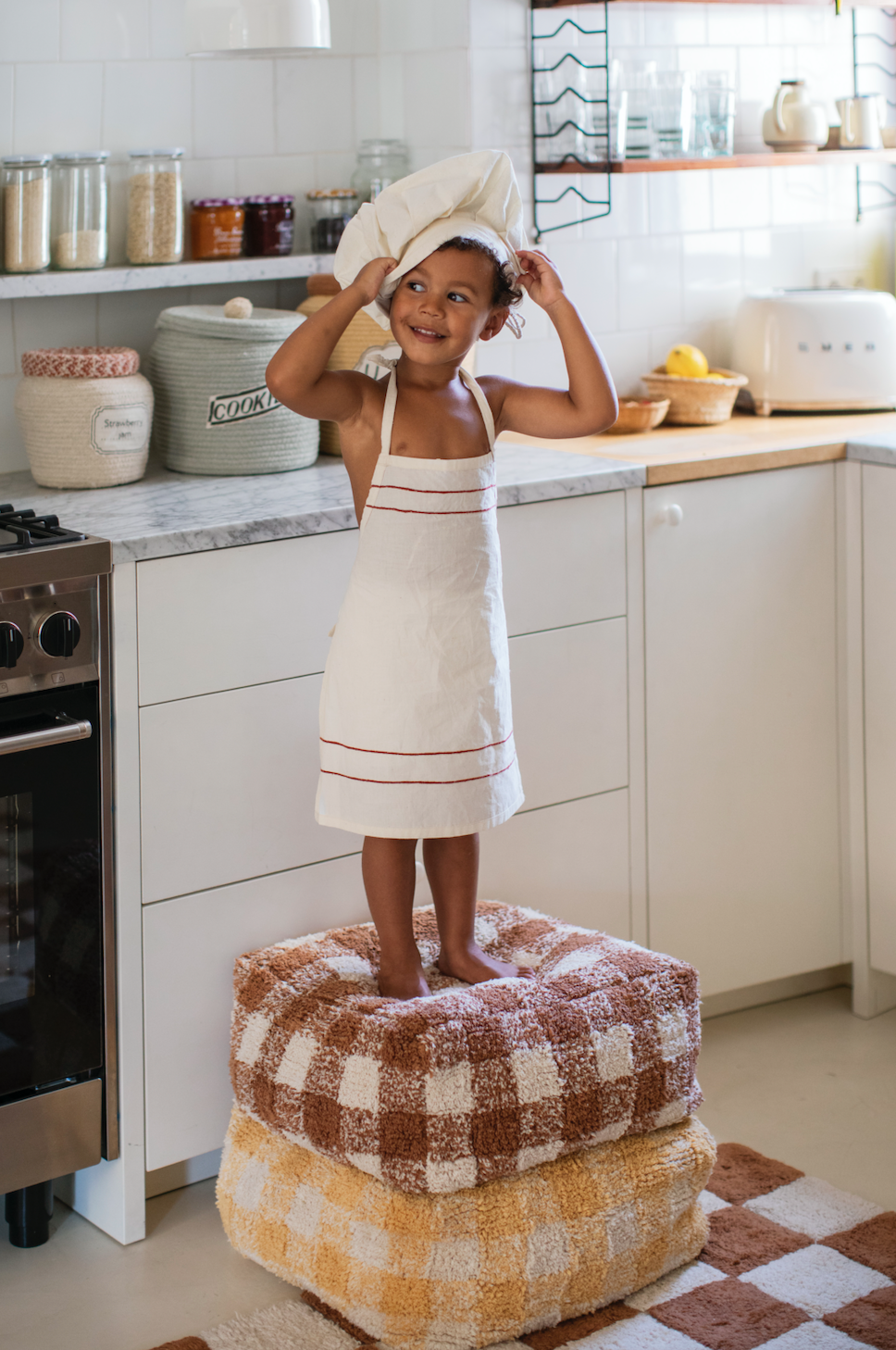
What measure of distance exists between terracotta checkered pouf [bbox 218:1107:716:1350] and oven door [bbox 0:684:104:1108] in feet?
0.87

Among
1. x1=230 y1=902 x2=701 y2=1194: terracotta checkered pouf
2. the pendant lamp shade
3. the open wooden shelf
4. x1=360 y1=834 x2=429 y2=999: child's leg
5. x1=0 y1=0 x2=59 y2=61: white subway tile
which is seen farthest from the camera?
the open wooden shelf

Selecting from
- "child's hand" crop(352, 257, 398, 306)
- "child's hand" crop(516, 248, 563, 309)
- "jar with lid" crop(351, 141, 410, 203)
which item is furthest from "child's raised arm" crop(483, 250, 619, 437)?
"jar with lid" crop(351, 141, 410, 203)

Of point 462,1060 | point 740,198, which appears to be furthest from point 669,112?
point 462,1060

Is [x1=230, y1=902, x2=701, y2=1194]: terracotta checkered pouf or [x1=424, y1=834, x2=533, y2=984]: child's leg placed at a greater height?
[x1=424, y1=834, x2=533, y2=984]: child's leg

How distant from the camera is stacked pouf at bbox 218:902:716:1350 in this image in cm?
179

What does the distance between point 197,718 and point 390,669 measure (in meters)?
0.33

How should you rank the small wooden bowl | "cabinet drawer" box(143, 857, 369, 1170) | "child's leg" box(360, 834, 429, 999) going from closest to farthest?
"child's leg" box(360, 834, 429, 999)
"cabinet drawer" box(143, 857, 369, 1170)
the small wooden bowl

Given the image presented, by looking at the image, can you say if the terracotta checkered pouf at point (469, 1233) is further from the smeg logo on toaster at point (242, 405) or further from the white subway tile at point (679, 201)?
the white subway tile at point (679, 201)

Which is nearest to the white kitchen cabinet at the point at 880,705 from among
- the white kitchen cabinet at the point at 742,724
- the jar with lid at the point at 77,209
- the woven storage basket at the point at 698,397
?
the white kitchen cabinet at the point at 742,724

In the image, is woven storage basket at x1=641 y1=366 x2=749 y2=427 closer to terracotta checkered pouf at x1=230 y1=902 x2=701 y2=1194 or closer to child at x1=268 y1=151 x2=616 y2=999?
child at x1=268 y1=151 x2=616 y2=999

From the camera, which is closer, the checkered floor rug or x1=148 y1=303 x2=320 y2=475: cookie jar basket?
the checkered floor rug

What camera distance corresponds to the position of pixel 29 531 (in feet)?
6.34

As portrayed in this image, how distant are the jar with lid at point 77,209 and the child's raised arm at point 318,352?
0.82m

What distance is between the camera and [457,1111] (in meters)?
1.79
